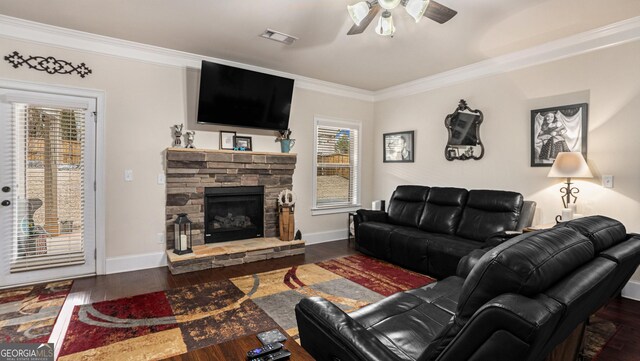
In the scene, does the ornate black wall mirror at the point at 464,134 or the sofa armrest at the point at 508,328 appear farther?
the ornate black wall mirror at the point at 464,134

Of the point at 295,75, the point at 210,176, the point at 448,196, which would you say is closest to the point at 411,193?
the point at 448,196

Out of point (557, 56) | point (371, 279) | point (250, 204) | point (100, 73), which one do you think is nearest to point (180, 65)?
point (100, 73)

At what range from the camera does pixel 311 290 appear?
11.0 ft

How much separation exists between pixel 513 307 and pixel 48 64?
4537mm

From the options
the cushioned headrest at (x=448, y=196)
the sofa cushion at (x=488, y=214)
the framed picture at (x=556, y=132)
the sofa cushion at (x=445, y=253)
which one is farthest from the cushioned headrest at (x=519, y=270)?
the cushioned headrest at (x=448, y=196)

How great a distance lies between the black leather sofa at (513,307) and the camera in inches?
36.1

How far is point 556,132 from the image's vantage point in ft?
12.2

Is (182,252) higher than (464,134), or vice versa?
(464,134)

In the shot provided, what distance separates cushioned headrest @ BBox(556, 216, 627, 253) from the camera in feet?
4.81

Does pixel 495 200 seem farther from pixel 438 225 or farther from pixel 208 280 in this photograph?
pixel 208 280

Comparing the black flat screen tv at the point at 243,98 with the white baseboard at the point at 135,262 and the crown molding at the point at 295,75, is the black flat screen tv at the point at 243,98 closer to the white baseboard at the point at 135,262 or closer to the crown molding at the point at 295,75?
the crown molding at the point at 295,75

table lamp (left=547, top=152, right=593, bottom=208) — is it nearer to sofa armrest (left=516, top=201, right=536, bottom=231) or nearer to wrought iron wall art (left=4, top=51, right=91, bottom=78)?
sofa armrest (left=516, top=201, right=536, bottom=231)

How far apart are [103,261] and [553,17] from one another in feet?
17.5

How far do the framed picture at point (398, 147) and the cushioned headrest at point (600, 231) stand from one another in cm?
376
